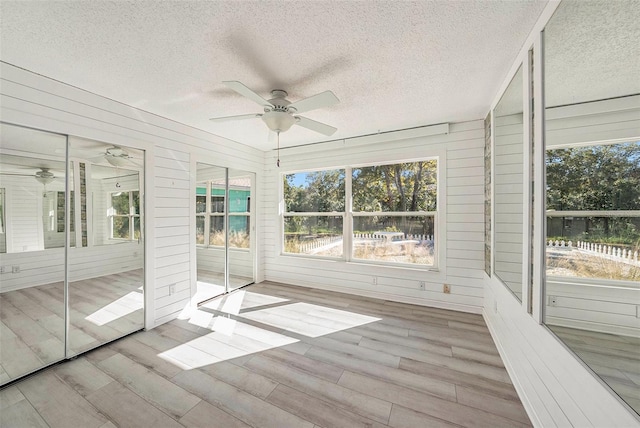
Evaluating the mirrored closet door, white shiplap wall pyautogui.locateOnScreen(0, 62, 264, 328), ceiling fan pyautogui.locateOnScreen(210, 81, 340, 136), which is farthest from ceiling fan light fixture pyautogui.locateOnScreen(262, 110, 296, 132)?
the mirrored closet door

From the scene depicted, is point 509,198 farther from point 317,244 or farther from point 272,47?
point 317,244

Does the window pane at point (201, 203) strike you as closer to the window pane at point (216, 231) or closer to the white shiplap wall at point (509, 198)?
the window pane at point (216, 231)

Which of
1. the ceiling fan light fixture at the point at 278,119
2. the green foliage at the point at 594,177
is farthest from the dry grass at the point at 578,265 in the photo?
the ceiling fan light fixture at the point at 278,119

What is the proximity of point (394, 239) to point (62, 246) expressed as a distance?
399cm

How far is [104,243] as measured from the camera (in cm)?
262

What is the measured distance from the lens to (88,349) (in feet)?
7.88

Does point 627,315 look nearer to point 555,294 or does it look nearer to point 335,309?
point 555,294

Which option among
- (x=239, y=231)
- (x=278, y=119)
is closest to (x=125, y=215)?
(x=239, y=231)

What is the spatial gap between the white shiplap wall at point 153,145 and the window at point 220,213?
258 millimetres

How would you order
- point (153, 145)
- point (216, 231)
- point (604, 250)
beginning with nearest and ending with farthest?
1. point (604, 250)
2. point (153, 145)
3. point (216, 231)

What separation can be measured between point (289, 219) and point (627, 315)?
13.6 feet

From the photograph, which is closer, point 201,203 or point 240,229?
point 201,203

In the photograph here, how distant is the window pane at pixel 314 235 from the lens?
4.29 meters

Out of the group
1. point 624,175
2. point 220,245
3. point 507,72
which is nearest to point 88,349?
point 220,245
